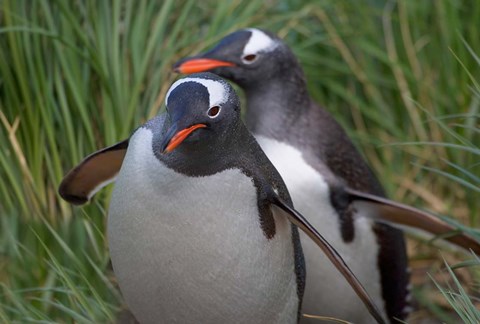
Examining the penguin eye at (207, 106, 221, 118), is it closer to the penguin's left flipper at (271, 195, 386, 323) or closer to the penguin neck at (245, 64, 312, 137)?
the penguin's left flipper at (271, 195, 386, 323)

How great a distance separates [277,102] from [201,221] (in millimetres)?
1277

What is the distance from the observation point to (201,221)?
288cm

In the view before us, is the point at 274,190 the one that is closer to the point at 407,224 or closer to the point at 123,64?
the point at 407,224

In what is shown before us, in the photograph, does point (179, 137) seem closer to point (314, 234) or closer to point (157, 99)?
point (314, 234)

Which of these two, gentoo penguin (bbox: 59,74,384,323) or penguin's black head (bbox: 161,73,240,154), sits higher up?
penguin's black head (bbox: 161,73,240,154)

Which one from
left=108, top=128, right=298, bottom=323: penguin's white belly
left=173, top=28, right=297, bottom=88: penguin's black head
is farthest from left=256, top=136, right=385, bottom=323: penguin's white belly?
left=108, top=128, right=298, bottom=323: penguin's white belly

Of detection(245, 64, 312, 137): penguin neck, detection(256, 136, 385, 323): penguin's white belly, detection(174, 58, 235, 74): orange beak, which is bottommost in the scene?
detection(256, 136, 385, 323): penguin's white belly

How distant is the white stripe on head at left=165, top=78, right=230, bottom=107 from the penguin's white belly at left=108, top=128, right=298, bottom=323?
0.18 meters

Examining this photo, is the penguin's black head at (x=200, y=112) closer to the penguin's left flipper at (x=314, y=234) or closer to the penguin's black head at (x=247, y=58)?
the penguin's left flipper at (x=314, y=234)

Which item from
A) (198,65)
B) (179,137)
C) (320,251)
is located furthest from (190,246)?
(198,65)

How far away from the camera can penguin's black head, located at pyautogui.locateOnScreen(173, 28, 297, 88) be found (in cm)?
398

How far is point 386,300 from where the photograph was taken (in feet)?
13.3

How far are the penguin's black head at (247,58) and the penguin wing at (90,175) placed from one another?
0.68 metres

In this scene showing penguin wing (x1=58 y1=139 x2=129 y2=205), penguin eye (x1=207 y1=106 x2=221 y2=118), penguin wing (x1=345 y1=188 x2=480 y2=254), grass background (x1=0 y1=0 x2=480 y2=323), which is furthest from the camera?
penguin wing (x1=345 y1=188 x2=480 y2=254)
